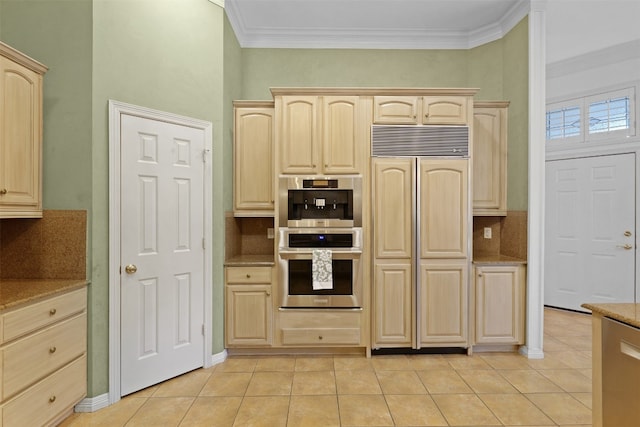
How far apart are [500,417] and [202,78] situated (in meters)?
3.43

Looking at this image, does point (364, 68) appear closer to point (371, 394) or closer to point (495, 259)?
point (495, 259)

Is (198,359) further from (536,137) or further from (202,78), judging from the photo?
(536,137)

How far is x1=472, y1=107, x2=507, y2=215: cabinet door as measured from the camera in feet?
11.6

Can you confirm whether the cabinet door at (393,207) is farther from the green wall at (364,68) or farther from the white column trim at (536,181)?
the green wall at (364,68)

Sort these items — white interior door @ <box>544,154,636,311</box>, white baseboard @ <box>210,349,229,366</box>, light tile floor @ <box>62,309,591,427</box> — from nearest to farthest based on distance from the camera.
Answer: light tile floor @ <box>62,309,591,427</box> → white baseboard @ <box>210,349,229,366</box> → white interior door @ <box>544,154,636,311</box>

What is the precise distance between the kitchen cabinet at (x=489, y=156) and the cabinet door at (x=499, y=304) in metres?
0.63

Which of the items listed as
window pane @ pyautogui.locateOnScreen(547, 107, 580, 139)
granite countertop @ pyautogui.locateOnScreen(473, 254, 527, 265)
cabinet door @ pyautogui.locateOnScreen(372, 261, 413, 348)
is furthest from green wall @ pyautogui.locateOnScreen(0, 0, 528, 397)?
window pane @ pyautogui.locateOnScreen(547, 107, 580, 139)

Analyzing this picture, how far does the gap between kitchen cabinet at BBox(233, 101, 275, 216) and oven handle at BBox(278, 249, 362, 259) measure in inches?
20.1

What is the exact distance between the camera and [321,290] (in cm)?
326

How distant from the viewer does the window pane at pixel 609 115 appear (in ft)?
14.3

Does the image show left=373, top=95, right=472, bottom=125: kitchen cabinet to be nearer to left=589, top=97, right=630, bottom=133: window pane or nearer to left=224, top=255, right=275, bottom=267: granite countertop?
left=224, top=255, right=275, bottom=267: granite countertop

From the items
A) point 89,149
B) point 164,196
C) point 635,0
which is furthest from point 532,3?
point 89,149

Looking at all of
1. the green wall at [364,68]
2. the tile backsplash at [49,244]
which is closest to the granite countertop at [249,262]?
the tile backsplash at [49,244]

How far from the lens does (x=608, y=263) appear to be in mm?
4465
